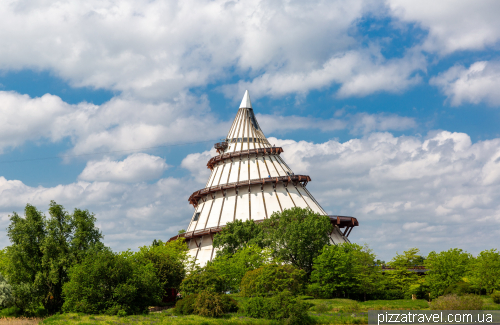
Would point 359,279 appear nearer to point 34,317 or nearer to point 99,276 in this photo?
point 99,276

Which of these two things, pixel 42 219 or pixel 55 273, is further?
pixel 42 219

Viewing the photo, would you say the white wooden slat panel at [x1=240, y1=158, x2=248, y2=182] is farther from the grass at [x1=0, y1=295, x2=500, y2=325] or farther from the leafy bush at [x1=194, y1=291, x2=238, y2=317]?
the leafy bush at [x1=194, y1=291, x2=238, y2=317]

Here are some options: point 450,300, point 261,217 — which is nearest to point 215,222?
point 261,217

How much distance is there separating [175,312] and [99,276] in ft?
22.7

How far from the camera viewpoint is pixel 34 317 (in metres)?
41.6

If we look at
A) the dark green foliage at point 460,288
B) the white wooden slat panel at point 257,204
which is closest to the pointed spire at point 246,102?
the white wooden slat panel at point 257,204

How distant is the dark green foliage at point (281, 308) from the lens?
32906 mm

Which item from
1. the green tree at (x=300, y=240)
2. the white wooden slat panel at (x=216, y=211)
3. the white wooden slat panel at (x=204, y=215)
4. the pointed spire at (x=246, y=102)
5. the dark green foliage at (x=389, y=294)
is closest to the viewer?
the green tree at (x=300, y=240)

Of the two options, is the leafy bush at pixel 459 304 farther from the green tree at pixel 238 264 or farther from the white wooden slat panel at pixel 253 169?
the white wooden slat panel at pixel 253 169

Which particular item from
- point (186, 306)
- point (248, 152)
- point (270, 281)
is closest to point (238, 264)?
point (270, 281)

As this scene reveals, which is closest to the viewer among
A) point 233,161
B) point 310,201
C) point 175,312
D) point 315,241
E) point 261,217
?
point 175,312

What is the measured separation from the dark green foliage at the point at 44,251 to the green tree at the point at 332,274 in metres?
22.0

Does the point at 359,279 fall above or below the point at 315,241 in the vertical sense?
below

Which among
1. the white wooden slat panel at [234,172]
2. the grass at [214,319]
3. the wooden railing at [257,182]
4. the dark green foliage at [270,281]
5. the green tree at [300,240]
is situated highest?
the white wooden slat panel at [234,172]
